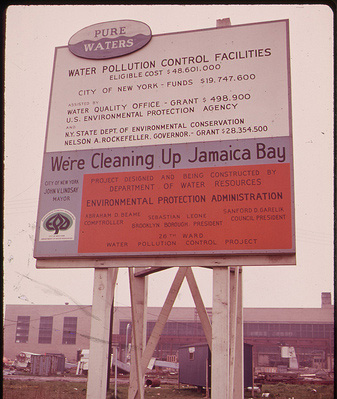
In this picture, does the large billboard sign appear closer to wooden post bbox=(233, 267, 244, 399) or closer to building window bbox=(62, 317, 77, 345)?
wooden post bbox=(233, 267, 244, 399)

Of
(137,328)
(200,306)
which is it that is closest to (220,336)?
(200,306)

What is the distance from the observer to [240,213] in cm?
795

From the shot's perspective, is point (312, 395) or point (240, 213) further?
point (312, 395)

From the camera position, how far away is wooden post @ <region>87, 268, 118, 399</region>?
7863 millimetres

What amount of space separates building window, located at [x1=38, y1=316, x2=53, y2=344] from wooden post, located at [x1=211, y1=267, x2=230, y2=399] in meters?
50.9

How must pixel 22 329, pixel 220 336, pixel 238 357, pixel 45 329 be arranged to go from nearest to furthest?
pixel 220 336 < pixel 238 357 < pixel 45 329 < pixel 22 329

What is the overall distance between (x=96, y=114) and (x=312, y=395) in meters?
19.6

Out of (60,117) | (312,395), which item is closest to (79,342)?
(312,395)

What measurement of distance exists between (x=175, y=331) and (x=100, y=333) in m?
48.9

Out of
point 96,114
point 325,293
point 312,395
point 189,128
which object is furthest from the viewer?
point 325,293

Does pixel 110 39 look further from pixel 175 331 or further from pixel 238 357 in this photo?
pixel 175 331

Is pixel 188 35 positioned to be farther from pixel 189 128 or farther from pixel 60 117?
pixel 60 117

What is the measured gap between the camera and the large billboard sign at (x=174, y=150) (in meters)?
7.99

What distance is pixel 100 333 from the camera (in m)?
8.20
